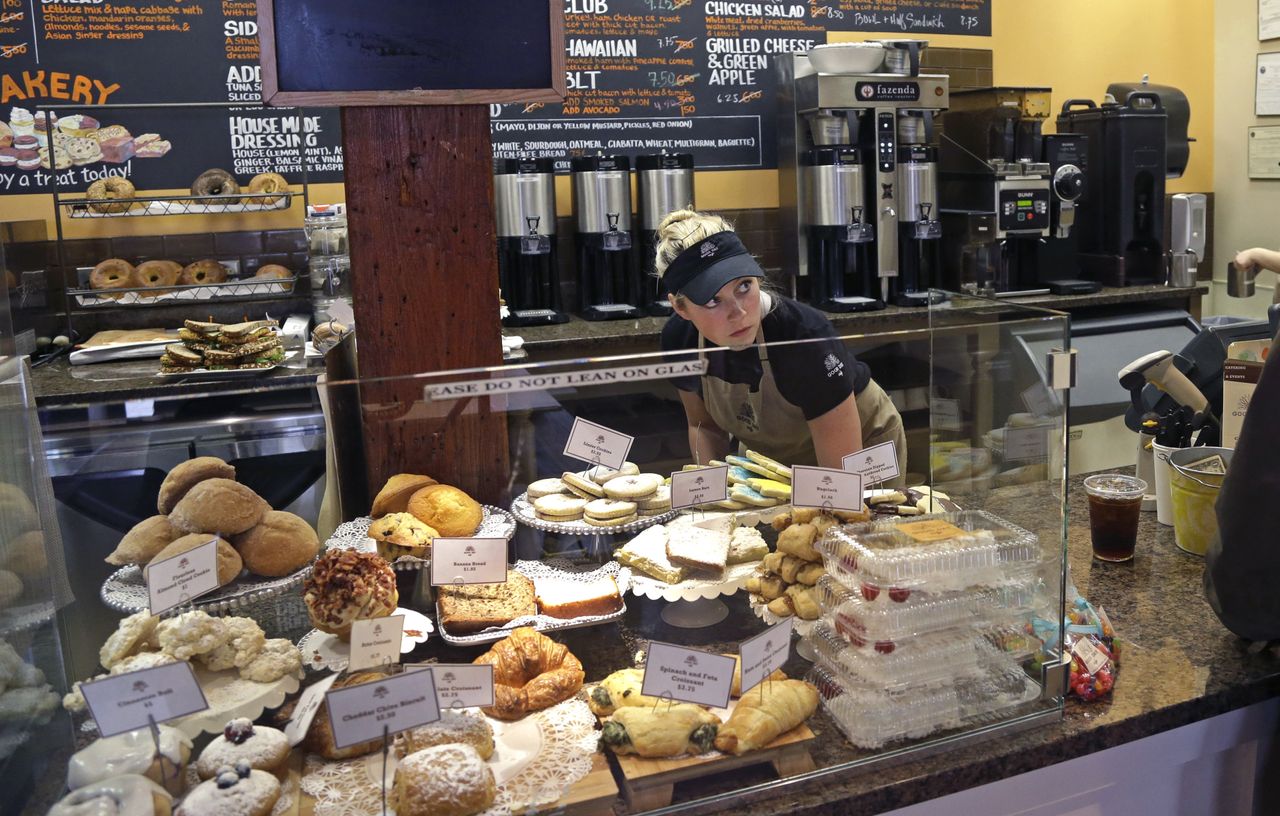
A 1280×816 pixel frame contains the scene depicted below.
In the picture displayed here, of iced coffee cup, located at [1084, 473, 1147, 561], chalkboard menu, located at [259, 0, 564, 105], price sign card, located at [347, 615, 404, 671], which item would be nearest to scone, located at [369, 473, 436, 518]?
price sign card, located at [347, 615, 404, 671]

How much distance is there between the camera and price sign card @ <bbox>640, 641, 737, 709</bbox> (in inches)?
49.4

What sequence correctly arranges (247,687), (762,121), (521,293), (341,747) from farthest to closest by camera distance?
(762,121), (521,293), (247,687), (341,747)

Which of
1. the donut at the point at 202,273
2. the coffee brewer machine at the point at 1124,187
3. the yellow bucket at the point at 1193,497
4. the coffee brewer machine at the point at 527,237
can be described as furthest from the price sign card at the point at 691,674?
the coffee brewer machine at the point at 1124,187

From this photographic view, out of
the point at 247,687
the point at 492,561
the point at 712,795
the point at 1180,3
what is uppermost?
the point at 1180,3

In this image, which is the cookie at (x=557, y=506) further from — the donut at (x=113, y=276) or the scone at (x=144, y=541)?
the donut at (x=113, y=276)

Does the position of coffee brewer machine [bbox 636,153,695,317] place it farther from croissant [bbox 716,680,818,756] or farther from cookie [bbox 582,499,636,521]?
croissant [bbox 716,680,818,756]

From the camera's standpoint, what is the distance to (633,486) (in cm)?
152

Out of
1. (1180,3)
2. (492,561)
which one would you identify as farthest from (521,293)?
(1180,3)

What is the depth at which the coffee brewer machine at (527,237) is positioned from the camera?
397 centimetres

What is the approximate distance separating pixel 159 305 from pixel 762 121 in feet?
8.39

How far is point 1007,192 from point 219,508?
3.65 meters

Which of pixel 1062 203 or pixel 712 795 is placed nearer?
pixel 712 795

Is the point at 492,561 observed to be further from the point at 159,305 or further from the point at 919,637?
the point at 159,305

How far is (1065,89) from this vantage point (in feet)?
16.9
